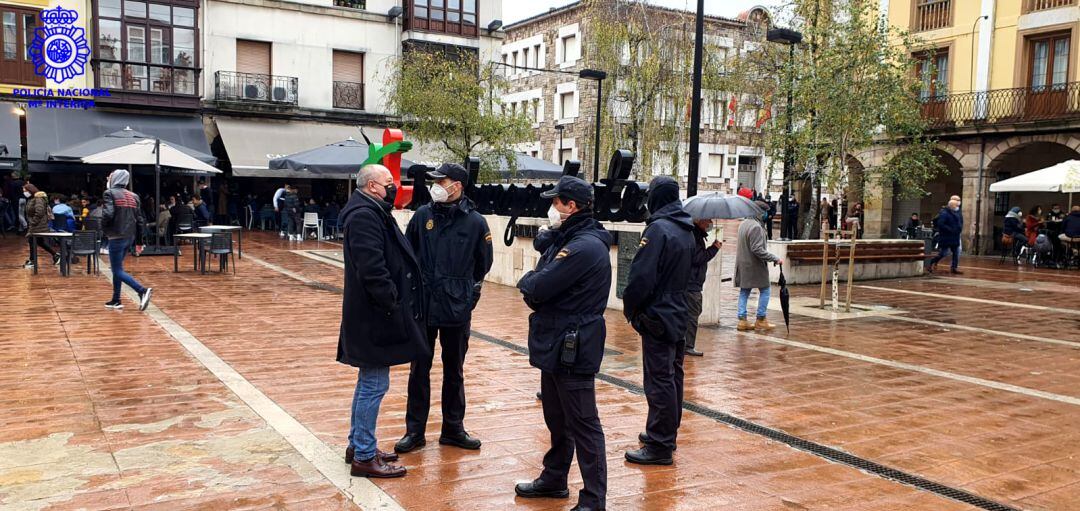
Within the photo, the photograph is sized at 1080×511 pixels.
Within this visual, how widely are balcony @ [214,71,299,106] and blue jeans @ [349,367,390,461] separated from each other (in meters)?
25.0

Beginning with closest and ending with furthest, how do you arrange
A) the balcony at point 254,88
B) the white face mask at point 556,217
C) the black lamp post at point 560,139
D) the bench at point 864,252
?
the white face mask at point 556,217, the bench at point 864,252, the balcony at point 254,88, the black lamp post at point 560,139

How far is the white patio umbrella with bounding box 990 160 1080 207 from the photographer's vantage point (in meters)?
16.4

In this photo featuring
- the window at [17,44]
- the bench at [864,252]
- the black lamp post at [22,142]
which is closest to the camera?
the bench at [864,252]

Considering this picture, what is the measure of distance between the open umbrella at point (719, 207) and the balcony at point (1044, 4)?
19719 mm

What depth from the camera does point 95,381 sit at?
666 cm

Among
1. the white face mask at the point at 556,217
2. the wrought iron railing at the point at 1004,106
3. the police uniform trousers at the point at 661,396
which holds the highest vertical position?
the wrought iron railing at the point at 1004,106

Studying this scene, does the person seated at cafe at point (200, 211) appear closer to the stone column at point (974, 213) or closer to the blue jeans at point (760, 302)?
the blue jeans at point (760, 302)

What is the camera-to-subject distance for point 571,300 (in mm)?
4191

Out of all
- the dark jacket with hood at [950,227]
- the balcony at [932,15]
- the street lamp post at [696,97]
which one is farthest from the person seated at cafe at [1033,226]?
the street lamp post at [696,97]

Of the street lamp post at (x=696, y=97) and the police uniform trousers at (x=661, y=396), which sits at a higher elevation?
the street lamp post at (x=696, y=97)

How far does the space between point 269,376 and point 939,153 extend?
983 inches

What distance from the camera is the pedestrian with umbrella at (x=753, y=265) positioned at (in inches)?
378

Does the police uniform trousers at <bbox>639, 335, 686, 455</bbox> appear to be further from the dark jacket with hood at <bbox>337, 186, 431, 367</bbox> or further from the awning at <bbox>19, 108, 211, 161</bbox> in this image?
the awning at <bbox>19, 108, 211, 161</bbox>

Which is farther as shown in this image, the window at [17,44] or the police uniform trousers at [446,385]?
the window at [17,44]
